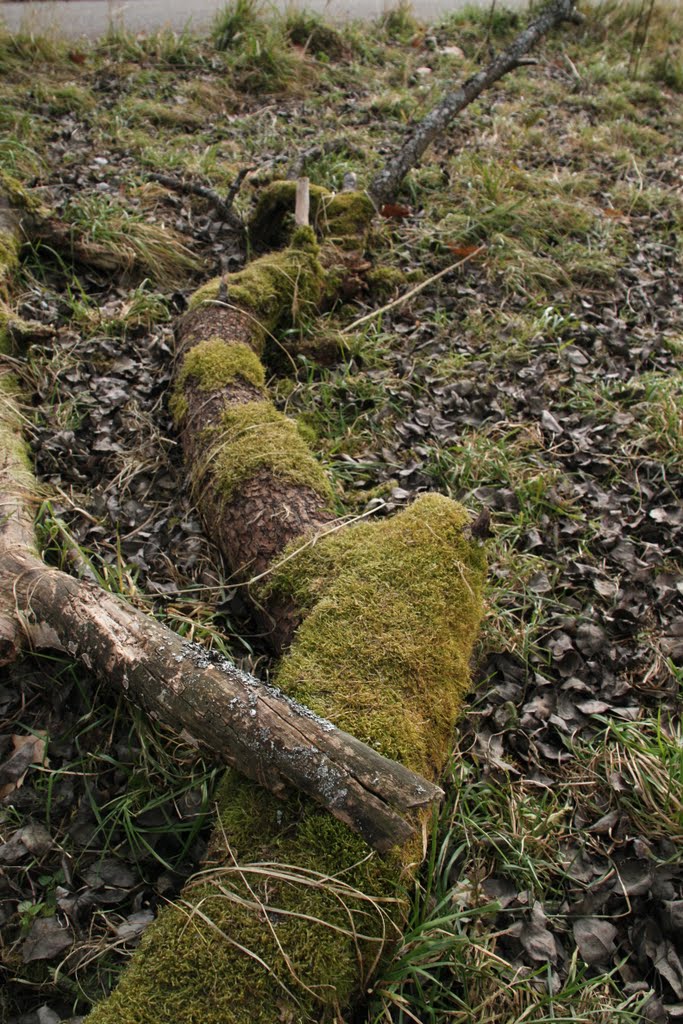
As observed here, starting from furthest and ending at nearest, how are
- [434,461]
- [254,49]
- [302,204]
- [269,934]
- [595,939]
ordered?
[254,49], [302,204], [434,461], [595,939], [269,934]

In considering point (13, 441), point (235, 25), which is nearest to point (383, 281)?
point (13, 441)

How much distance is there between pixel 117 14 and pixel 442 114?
13.2 ft

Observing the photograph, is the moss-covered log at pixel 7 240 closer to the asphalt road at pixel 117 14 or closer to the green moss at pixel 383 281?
the green moss at pixel 383 281

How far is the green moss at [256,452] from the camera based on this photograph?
2.95 m

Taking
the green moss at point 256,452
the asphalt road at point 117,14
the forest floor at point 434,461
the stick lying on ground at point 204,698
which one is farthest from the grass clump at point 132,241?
the asphalt road at point 117,14

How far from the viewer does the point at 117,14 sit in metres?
7.60

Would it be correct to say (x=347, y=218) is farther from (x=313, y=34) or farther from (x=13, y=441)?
(x=313, y=34)

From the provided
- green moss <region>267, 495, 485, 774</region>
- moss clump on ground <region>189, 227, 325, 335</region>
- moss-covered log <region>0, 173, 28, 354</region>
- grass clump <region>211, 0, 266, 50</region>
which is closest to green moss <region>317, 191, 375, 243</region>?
moss clump on ground <region>189, 227, 325, 335</region>

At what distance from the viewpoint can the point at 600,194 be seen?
19.7 feet

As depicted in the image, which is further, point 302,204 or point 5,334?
point 302,204

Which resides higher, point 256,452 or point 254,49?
point 254,49

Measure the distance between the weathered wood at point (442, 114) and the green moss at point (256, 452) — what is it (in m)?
A: 2.84

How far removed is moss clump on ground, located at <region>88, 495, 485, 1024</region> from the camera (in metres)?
1.70

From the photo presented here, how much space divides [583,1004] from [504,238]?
459 centimetres
